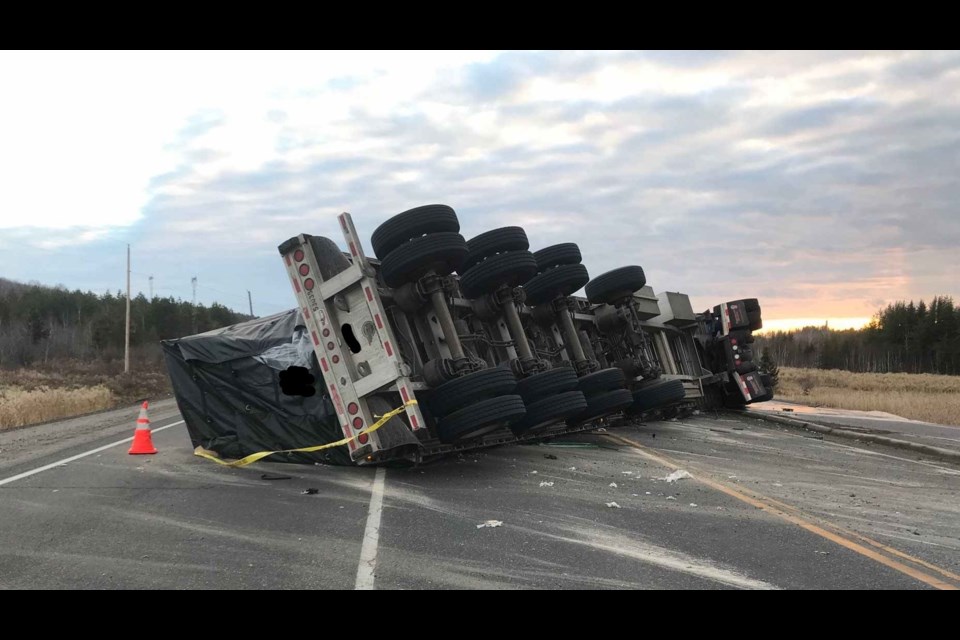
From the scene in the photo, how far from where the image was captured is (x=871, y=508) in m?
6.68

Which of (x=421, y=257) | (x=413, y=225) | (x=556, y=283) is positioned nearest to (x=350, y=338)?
(x=421, y=257)

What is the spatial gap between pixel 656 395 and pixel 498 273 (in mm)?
4607

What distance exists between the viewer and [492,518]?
19.8 feet

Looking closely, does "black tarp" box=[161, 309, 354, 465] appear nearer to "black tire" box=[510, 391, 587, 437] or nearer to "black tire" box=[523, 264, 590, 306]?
"black tire" box=[510, 391, 587, 437]

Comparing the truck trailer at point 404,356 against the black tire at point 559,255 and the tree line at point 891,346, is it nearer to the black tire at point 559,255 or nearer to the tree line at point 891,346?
the black tire at point 559,255

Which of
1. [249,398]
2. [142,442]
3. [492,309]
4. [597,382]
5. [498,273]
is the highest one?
[498,273]

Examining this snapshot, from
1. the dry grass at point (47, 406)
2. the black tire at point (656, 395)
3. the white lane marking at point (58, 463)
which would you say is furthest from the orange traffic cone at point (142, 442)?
the dry grass at point (47, 406)

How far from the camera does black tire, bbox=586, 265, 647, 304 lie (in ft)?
40.6

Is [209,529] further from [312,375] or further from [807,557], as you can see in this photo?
[807,557]

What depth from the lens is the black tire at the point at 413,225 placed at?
801 cm

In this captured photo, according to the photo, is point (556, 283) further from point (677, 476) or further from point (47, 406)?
point (47, 406)

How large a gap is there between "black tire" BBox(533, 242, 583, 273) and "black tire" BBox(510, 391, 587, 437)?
112 inches

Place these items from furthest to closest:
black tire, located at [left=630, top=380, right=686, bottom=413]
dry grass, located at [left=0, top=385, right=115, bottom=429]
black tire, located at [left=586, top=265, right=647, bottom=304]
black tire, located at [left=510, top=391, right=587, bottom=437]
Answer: dry grass, located at [left=0, top=385, right=115, bottom=429] → black tire, located at [left=586, top=265, right=647, bottom=304] → black tire, located at [left=630, top=380, right=686, bottom=413] → black tire, located at [left=510, top=391, right=587, bottom=437]

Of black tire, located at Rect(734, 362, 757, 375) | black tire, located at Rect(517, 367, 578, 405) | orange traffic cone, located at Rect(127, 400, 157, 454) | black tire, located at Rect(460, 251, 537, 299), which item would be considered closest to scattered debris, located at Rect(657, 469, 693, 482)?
black tire, located at Rect(517, 367, 578, 405)
